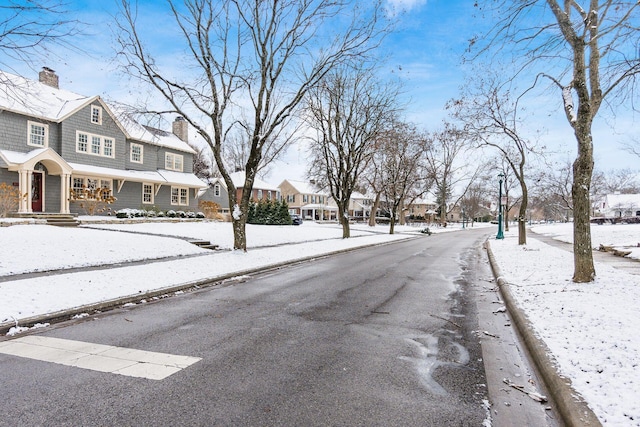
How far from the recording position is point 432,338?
5203mm

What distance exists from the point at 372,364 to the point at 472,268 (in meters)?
9.78

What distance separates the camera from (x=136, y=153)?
29.3 metres

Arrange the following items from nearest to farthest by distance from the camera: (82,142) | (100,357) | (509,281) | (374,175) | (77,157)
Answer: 1. (100,357)
2. (509,281)
3. (77,157)
4. (82,142)
5. (374,175)

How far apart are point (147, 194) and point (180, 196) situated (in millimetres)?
3248

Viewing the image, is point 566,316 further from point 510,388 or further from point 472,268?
point 472,268

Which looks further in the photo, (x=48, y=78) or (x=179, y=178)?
(x=179, y=178)

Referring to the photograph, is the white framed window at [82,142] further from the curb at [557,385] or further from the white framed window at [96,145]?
the curb at [557,385]

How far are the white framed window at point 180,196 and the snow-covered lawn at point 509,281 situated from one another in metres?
16.8

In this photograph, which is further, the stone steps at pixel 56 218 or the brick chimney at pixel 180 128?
the brick chimney at pixel 180 128

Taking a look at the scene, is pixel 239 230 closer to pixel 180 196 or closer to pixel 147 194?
pixel 147 194

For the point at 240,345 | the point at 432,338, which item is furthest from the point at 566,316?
the point at 240,345

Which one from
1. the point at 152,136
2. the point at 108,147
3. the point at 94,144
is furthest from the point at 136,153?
the point at 94,144

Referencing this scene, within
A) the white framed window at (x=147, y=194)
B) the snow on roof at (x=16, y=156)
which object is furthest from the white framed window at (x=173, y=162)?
the snow on roof at (x=16, y=156)

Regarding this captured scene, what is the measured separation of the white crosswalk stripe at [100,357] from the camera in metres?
4.00
